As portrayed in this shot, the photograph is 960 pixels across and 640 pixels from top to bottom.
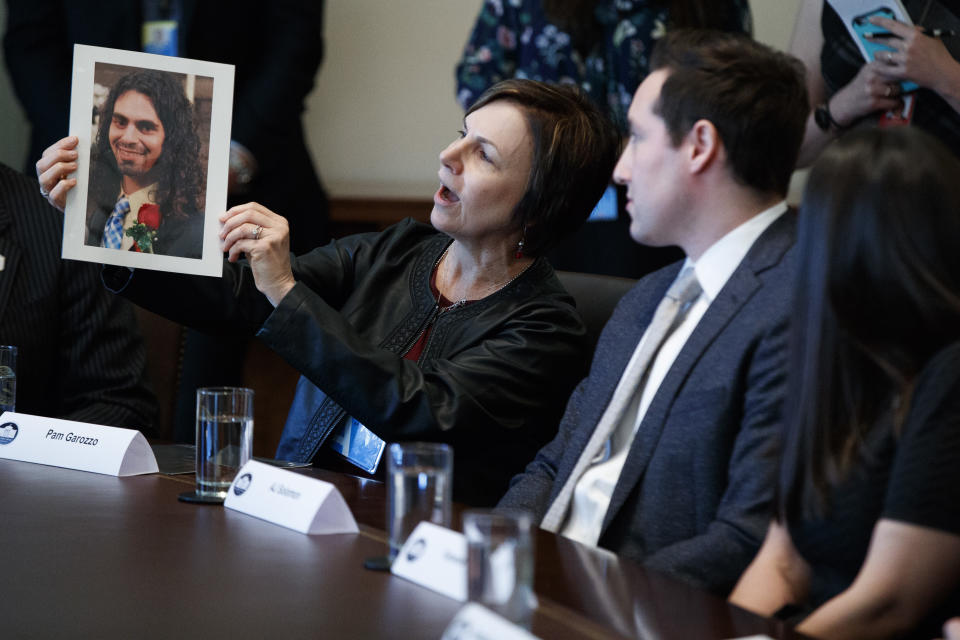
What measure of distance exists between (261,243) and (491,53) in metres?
1.41

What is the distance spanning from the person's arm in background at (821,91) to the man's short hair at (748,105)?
22.8 inches

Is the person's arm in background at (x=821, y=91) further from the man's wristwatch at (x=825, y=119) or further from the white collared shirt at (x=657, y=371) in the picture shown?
the white collared shirt at (x=657, y=371)

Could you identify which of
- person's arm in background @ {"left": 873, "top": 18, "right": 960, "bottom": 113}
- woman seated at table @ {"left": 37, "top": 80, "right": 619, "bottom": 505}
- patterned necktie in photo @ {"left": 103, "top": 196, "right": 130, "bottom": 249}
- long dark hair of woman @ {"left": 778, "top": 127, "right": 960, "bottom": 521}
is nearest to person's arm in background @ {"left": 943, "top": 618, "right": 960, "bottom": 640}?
long dark hair of woman @ {"left": 778, "top": 127, "right": 960, "bottom": 521}

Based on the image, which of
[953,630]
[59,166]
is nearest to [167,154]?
[59,166]

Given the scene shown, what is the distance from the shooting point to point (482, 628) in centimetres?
92

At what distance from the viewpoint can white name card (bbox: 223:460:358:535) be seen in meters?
1.35

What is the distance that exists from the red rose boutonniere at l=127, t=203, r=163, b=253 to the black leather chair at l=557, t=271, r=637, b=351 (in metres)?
0.78

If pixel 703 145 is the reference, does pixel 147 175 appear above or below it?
below

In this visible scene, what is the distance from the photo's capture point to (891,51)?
2244 millimetres

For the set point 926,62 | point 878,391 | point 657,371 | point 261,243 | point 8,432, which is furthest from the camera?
point 926,62

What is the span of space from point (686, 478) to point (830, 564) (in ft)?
1.04

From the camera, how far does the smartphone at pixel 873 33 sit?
88.7 inches

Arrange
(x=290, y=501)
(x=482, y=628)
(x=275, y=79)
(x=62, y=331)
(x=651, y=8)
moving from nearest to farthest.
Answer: (x=482, y=628) < (x=290, y=501) < (x=62, y=331) < (x=651, y=8) < (x=275, y=79)

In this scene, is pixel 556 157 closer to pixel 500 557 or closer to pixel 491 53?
pixel 491 53
